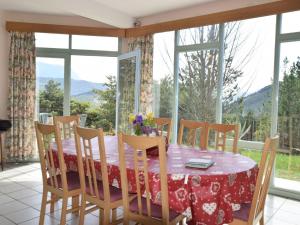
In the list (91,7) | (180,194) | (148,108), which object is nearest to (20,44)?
(91,7)

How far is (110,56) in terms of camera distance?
575 cm

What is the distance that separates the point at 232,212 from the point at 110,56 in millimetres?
4341

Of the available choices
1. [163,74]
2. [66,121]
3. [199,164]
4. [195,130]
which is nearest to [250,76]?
[195,130]

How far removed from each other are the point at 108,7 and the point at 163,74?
149 cm

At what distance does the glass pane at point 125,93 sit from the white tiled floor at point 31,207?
5.79 feet

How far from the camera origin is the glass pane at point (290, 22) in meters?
3.78

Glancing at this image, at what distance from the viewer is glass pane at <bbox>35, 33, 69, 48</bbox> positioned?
549 centimetres

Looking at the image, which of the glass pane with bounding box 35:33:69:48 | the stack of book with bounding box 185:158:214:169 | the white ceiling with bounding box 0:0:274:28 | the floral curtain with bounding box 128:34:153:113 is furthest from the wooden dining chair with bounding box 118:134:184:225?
the glass pane with bounding box 35:33:69:48

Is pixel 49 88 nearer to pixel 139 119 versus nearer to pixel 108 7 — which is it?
pixel 108 7

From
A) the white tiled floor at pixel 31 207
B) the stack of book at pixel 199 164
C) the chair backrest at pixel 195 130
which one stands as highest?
the chair backrest at pixel 195 130

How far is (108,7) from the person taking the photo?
4.91m

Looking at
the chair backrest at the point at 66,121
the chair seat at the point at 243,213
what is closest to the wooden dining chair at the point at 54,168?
the chair backrest at the point at 66,121

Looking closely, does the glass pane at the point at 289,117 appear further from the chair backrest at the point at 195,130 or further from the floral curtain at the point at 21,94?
the floral curtain at the point at 21,94

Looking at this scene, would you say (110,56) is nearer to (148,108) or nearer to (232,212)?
(148,108)
